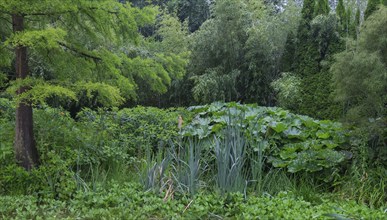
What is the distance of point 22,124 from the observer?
406cm

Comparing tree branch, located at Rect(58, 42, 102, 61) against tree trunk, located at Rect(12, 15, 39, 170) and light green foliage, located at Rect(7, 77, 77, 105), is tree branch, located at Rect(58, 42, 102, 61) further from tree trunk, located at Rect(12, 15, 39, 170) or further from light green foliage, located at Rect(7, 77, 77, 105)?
light green foliage, located at Rect(7, 77, 77, 105)

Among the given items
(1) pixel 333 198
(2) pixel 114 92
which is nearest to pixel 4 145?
(2) pixel 114 92

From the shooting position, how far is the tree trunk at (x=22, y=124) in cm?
401

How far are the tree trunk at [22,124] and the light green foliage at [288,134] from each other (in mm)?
1967

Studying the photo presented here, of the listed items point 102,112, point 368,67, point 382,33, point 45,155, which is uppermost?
point 382,33

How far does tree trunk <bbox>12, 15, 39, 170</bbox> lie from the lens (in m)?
4.01

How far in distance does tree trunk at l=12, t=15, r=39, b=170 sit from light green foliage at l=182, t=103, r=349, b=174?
1.97 m

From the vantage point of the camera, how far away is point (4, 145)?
3971 millimetres

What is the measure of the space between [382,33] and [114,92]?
137 inches

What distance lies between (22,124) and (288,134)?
3328 mm

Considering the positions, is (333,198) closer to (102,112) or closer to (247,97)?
(102,112)

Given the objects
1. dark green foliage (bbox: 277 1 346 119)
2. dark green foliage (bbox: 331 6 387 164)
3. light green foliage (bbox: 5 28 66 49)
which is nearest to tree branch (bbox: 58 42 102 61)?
light green foliage (bbox: 5 28 66 49)

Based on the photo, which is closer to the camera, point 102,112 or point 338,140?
point 338,140

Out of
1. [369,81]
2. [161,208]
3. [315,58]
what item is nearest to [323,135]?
[369,81]
